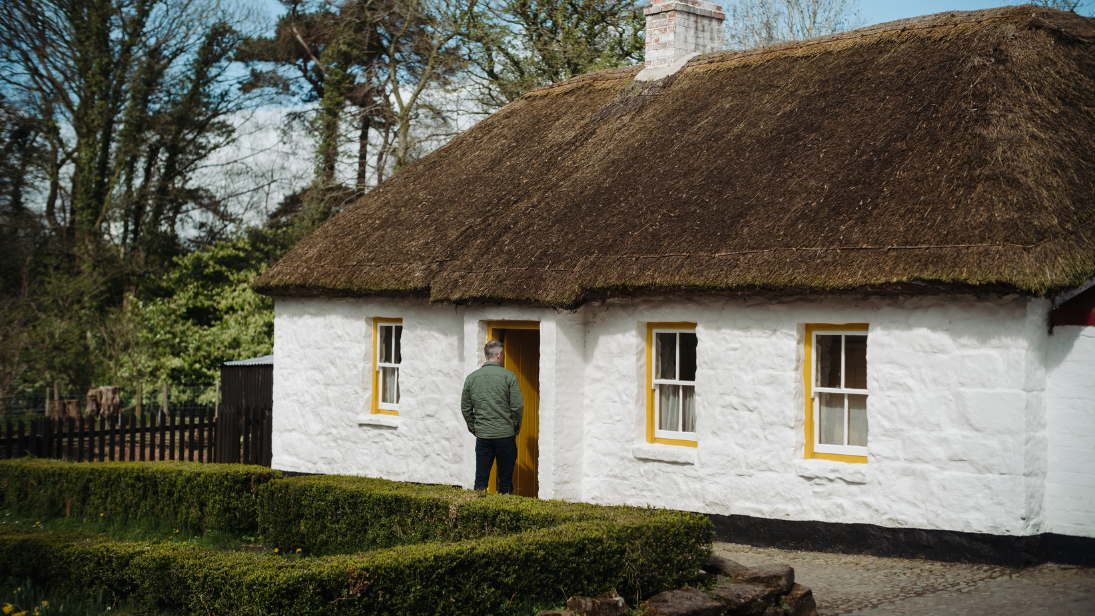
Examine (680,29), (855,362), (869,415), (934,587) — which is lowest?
(934,587)

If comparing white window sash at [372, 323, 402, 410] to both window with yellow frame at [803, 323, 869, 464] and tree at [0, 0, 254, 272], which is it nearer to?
window with yellow frame at [803, 323, 869, 464]

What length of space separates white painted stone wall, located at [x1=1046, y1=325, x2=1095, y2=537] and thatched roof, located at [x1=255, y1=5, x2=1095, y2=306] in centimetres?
74

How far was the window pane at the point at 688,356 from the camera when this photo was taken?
33.8ft

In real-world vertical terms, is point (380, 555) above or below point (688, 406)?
below

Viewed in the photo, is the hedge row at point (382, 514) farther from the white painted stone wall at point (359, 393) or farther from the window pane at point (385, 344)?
the window pane at point (385, 344)

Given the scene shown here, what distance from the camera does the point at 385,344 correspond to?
13.0 metres

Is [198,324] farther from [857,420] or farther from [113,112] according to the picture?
[857,420]

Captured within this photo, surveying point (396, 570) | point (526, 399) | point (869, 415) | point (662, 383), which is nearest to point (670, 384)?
point (662, 383)

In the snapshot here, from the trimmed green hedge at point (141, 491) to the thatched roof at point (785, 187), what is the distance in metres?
3.08

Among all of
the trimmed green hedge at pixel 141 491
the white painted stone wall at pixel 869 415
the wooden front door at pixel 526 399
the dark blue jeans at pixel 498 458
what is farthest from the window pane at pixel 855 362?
the trimmed green hedge at pixel 141 491

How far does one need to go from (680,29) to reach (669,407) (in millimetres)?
6460

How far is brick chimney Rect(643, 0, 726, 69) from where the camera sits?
14172mm

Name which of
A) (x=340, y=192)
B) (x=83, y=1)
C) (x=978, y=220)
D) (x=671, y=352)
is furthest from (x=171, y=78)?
(x=978, y=220)

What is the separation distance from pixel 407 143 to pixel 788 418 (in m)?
17.4
